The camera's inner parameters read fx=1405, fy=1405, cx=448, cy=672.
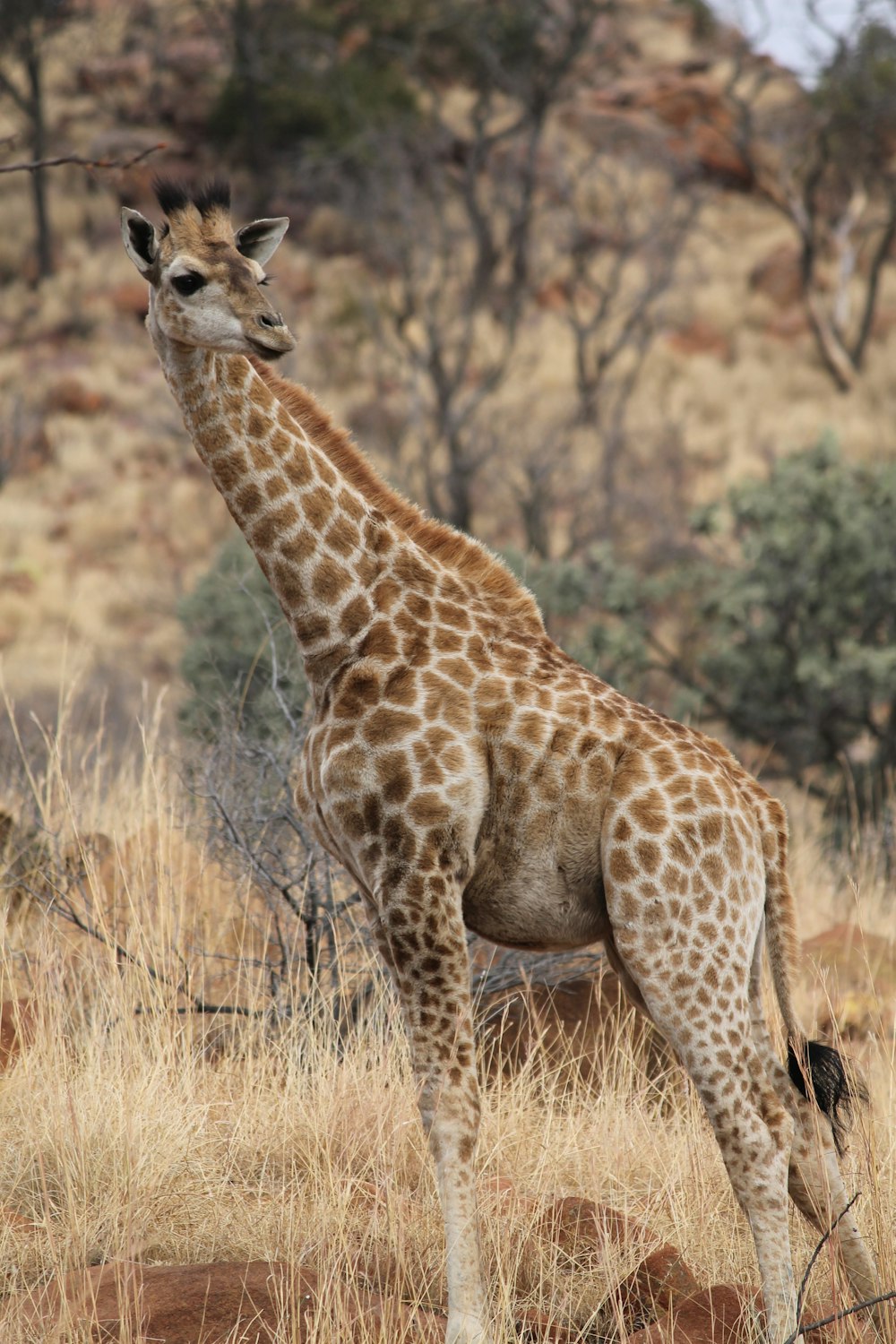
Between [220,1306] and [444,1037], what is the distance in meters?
0.90

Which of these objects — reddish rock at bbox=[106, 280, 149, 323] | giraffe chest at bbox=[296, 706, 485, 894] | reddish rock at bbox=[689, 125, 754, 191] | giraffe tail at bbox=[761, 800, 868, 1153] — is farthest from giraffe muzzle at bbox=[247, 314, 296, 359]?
reddish rock at bbox=[689, 125, 754, 191]

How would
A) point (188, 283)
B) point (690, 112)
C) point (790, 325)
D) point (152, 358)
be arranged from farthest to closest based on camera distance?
1. point (690, 112)
2. point (790, 325)
3. point (152, 358)
4. point (188, 283)

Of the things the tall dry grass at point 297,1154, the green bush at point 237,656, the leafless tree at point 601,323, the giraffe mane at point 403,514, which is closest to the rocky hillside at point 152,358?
the leafless tree at point 601,323

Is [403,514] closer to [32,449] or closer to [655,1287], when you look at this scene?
[655,1287]

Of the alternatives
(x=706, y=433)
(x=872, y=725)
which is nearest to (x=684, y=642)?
(x=872, y=725)


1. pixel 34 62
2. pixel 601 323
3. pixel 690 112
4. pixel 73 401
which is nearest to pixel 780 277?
pixel 690 112

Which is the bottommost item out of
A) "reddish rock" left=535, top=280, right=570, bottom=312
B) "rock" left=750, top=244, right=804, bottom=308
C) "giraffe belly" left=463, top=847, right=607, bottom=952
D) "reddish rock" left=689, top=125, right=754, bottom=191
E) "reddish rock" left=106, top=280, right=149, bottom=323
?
"reddish rock" left=106, top=280, right=149, bottom=323

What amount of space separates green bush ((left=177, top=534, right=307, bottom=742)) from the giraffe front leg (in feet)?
7.96

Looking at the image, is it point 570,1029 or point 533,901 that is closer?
point 533,901

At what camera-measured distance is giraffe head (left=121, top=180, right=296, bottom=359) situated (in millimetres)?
3928

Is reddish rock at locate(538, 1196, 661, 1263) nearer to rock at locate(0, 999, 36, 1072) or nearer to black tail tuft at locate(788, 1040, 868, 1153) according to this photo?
black tail tuft at locate(788, 1040, 868, 1153)

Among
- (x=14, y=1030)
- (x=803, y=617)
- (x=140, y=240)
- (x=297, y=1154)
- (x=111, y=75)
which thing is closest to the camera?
(x=140, y=240)

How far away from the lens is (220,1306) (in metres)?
3.60

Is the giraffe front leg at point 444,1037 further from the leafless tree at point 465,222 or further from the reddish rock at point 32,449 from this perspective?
the reddish rock at point 32,449
